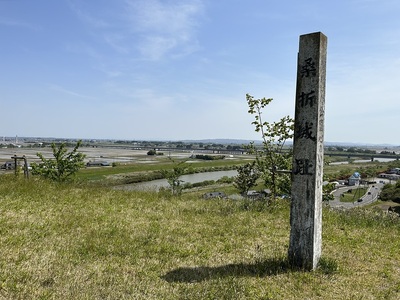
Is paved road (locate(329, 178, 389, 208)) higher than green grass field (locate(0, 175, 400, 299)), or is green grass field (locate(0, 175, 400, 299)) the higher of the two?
green grass field (locate(0, 175, 400, 299))

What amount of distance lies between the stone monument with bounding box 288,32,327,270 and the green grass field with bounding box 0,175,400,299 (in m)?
0.49

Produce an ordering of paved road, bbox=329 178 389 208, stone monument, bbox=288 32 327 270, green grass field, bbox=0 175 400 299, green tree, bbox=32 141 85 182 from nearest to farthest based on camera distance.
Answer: green grass field, bbox=0 175 400 299 < stone monument, bbox=288 32 327 270 < green tree, bbox=32 141 85 182 < paved road, bbox=329 178 389 208

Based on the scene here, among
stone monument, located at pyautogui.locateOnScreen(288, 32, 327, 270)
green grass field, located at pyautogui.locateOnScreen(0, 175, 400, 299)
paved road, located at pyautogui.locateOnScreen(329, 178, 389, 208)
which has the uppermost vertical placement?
stone monument, located at pyautogui.locateOnScreen(288, 32, 327, 270)

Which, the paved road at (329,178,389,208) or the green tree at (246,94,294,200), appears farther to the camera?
the paved road at (329,178,389,208)

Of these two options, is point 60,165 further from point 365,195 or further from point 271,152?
point 365,195

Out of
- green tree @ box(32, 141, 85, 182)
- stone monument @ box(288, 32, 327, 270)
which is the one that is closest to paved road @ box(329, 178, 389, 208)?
green tree @ box(32, 141, 85, 182)

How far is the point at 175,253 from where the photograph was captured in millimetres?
6438

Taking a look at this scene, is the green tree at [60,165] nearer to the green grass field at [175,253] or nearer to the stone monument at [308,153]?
the green grass field at [175,253]

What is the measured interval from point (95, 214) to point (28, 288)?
5.34 metres

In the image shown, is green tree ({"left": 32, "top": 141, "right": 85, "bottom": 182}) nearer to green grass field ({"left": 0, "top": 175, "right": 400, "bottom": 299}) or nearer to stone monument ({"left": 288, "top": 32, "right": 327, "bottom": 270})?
green grass field ({"left": 0, "top": 175, "right": 400, "bottom": 299})

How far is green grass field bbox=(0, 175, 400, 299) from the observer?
4.59 metres

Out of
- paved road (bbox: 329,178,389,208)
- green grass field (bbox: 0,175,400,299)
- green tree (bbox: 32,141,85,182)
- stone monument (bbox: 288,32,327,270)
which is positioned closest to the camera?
green grass field (bbox: 0,175,400,299)

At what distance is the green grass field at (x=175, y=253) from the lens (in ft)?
15.1

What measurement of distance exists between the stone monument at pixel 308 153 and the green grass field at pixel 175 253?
485 millimetres
